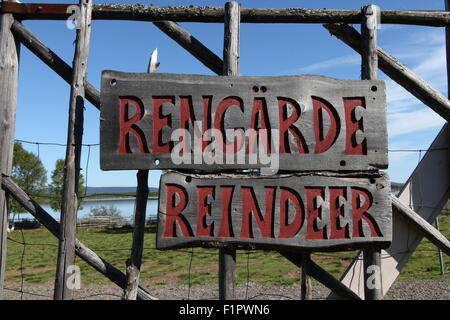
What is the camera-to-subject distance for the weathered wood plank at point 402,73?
337 cm

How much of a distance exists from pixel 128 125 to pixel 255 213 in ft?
4.19

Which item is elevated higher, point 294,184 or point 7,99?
point 7,99

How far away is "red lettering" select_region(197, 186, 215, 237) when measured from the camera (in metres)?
2.98

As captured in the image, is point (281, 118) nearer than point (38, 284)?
Yes

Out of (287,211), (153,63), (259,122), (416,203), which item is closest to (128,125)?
(153,63)

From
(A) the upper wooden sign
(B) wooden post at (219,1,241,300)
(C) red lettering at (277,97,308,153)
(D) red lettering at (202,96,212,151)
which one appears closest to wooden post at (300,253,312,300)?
(B) wooden post at (219,1,241,300)

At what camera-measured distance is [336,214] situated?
9.79 ft

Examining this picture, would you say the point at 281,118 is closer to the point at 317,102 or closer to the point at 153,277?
the point at 317,102

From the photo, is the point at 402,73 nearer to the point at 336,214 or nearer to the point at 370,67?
the point at 370,67

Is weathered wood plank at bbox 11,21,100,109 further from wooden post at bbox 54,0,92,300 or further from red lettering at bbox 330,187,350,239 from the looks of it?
red lettering at bbox 330,187,350,239

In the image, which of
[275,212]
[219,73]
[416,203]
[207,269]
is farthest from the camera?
[207,269]

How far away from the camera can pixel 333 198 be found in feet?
9.80

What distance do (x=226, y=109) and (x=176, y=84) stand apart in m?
0.47
